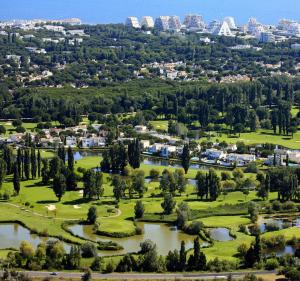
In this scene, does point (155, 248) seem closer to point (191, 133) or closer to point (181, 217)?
point (181, 217)

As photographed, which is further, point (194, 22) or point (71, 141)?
point (194, 22)

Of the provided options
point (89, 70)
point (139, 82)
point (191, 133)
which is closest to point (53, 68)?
point (89, 70)

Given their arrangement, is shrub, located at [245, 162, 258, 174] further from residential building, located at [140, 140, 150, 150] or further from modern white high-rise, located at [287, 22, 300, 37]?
modern white high-rise, located at [287, 22, 300, 37]

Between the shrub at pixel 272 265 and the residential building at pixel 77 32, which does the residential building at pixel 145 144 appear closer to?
the shrub at pixel 272 265

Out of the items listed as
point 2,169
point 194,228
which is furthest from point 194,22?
point 194,228

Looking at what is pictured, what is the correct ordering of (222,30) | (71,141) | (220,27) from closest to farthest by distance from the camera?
1. (71,141)
2. (222,30)
3. (220,27)

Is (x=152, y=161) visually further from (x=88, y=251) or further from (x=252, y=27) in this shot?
(x=252, y=27)

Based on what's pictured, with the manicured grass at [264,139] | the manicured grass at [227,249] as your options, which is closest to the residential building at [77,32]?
the manicured grass at [264,139]

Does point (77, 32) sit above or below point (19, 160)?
above
